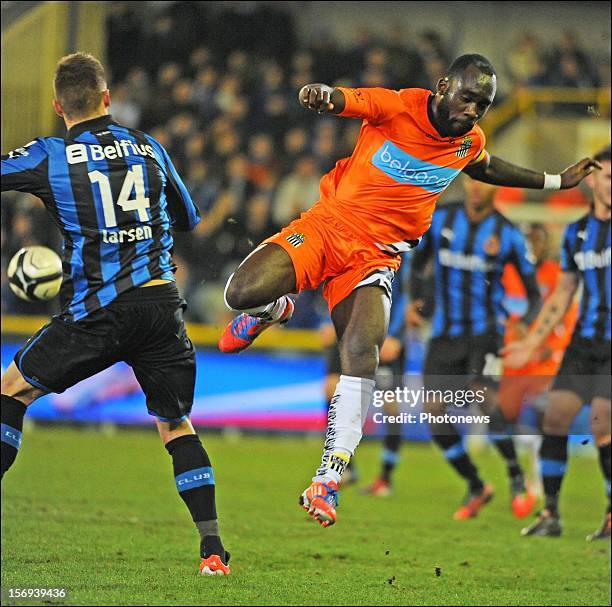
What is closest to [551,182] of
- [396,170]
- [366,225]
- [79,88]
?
[396,170]

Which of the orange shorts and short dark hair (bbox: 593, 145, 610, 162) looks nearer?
the orange shorts

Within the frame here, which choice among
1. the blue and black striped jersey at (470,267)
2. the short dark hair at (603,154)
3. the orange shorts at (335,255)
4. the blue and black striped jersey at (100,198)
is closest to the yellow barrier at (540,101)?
the short dark hair at (603,154)

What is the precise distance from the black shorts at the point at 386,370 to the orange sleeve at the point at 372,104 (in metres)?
1.08

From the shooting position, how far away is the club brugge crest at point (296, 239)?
5207mm

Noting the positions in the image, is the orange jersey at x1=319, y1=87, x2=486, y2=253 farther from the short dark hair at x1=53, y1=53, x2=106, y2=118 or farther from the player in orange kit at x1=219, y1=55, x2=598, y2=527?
the short dark hair at x1=53, y1=53, x2=106, y2=118

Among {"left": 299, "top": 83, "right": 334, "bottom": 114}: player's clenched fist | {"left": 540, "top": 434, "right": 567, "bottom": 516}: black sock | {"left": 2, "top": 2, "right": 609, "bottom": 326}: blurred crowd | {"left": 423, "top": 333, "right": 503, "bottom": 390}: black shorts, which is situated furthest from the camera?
{"left": 540, "top": 434, "right": 567, "bottom": 516}: black sock

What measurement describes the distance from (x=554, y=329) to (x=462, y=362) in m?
0.63

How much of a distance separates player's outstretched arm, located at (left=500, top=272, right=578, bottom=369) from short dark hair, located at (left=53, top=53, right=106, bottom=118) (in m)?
2.93

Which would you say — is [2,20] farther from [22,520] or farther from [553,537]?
[553,537]

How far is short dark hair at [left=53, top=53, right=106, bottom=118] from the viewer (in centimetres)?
491

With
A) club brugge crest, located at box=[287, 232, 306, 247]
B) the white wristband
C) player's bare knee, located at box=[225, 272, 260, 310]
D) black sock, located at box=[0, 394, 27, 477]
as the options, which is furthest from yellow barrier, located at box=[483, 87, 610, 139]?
black sock, located at box=[0, 394, 27, 477]

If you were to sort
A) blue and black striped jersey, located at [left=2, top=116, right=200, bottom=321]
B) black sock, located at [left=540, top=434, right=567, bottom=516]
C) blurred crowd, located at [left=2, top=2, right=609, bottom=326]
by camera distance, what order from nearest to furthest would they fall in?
blue and black striped jersey, located at [left=2, top=116, right=200, bottom=321], blurred crowd, located at [left=2, top=2, right=609, bottom=326], black sock, located at [left=540, top=434, right=567, bottom=516]

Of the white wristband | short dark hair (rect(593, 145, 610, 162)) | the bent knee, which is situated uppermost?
short dark hair (rect(593, 145, 610, 162))

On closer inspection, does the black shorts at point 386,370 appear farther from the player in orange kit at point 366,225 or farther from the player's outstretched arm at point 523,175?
the player's outstretched arm at point 523,175
